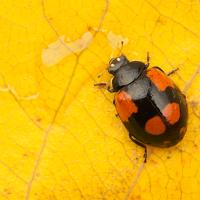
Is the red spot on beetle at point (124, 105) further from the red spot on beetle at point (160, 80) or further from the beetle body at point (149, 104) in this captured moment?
the red spot on beetle at point (160, 80)

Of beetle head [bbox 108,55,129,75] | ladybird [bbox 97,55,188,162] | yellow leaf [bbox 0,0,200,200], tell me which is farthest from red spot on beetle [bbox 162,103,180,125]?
beetle head [bbox 108,55,129,75]

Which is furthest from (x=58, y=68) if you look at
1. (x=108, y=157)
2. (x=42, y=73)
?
(x=108, y=157)

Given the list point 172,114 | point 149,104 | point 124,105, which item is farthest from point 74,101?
point 172,114

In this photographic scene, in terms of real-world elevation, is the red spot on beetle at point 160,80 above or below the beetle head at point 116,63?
below

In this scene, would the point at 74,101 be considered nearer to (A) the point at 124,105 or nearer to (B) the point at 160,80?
(A) the point at 124,105

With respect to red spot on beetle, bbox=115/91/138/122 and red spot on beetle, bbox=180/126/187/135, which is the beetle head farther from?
red spot on beetle, bbox=180/126/187/135

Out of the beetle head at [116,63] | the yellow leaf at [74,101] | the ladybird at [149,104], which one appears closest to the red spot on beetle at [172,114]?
the ladybird at [149,104]

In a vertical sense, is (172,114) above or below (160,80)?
below

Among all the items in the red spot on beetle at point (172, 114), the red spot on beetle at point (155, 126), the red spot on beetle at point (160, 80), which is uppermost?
the red spot on beetle at point (160, 80)
